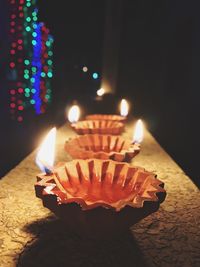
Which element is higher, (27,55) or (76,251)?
(27,55)

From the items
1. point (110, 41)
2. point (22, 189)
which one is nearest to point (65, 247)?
point (22, 189)

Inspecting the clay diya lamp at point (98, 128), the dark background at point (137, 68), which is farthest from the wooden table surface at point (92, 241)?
the dark background at point (137, 68)

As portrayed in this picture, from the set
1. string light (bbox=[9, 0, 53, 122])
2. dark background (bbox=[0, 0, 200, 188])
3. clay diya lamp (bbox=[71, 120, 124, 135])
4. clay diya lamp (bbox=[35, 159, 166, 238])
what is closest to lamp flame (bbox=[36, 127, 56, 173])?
clay diya lamp (bbox=[35, 159, 166, 238])

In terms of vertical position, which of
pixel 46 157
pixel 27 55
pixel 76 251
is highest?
pixel 27 55

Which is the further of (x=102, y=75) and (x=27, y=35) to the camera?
(x=102, y=75)

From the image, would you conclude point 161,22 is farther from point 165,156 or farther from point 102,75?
point 165,156

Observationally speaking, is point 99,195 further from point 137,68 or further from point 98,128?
point 137,68

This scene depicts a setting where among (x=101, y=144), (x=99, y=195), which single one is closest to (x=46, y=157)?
(x=99, y=195)
